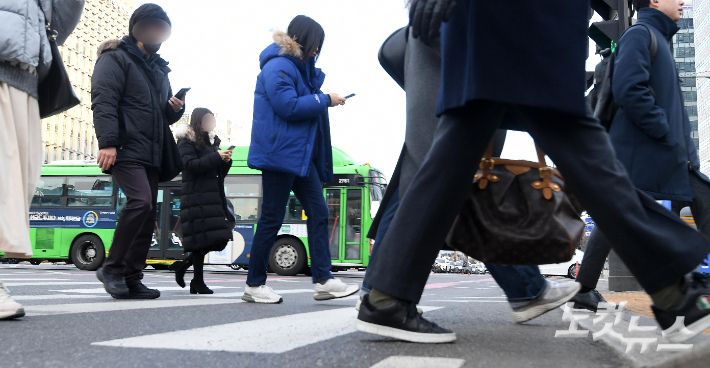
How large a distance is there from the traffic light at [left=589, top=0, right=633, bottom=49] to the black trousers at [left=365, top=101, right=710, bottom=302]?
5.34 meters

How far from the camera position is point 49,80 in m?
3.44

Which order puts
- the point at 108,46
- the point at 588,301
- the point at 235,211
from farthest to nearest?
1. the point at 235,211
2. the point at 108,46
3. the point at 588,301

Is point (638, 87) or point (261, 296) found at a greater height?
point (638, 87)

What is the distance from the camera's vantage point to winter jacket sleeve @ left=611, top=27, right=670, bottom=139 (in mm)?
3412

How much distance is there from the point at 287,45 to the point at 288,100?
0.46m

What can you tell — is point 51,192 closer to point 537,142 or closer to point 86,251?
point 86,251

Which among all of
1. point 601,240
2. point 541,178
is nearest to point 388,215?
point 541,178

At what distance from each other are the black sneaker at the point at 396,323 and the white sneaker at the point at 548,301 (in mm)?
762

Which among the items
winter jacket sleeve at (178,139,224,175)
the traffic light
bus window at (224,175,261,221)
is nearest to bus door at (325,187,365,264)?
bus window at (224,175,261,221)

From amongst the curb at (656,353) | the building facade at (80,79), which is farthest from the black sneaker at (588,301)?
the building facade at (80,79)

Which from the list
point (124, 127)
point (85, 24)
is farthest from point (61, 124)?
point (124, 127)

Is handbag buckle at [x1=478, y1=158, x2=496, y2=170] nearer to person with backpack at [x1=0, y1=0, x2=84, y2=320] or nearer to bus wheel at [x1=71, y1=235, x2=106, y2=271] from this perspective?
person with backpack at [x1=0, y1=0, x2=84, y2=320]

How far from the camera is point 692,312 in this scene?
196 centimetres

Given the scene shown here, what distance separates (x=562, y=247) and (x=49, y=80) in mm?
2673
